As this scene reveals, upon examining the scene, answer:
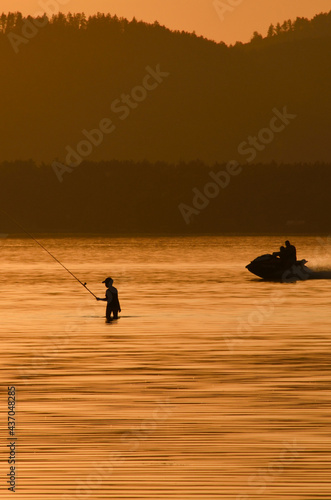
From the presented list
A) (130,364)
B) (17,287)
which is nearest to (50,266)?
(17,287)

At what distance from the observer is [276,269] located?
174 feet

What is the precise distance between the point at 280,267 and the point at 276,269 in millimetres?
440

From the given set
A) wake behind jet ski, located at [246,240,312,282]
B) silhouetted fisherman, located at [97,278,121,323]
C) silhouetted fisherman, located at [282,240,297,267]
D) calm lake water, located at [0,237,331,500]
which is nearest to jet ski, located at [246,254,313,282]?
wake behind jet ski, located at [246,240,312,282]

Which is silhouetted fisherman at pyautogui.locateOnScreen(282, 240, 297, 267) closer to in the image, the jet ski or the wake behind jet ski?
the wake behind jet ski

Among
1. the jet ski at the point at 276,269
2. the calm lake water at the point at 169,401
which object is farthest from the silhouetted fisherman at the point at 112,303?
the jet ski at the point at 276,269

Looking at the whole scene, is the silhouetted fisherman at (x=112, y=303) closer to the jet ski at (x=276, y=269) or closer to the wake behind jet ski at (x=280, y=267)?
the wake behind jet ski at (x=280, y=267)

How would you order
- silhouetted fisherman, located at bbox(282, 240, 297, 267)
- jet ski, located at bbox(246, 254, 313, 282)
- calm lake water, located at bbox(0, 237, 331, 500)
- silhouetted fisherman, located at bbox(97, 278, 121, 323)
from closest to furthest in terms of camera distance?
calm lake water, located at bbox(0, 237, 331, 500) → silhouetted fisherman, located at bbox(97, 278, 121, 323) → silhouetted fisherman, located at bbox(282, 240, 297, 267) → jet ski, located at bbox(246, 254, 313, 282)

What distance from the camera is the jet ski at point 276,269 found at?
52.1 m

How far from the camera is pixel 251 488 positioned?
43.5 ft

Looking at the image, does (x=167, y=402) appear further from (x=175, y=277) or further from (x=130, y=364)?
(x=175, y=277)

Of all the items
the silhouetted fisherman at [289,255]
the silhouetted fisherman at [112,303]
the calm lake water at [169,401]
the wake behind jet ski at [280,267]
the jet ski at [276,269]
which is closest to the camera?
the calm lake water at [169,401]

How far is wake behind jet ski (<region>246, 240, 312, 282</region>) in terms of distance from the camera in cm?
5172

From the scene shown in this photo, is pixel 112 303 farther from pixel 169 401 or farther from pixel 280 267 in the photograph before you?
pixel 280 267

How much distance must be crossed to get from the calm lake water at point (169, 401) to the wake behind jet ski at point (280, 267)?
36.3ft
